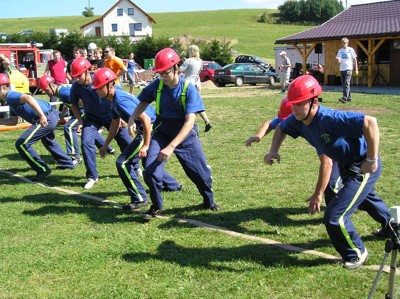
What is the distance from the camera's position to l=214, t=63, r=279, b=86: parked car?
3156 centimetres

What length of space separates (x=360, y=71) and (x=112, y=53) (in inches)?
689

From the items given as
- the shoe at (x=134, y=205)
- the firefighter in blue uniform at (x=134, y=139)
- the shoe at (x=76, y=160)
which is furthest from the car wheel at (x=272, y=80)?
the shoe at (x=134, y=205)

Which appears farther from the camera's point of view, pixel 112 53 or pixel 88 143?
pixel 112 53

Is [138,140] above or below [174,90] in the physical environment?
below

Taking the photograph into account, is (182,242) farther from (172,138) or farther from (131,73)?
(131,73)

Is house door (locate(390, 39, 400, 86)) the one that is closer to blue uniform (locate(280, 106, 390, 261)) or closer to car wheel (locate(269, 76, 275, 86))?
car wheel (locate(269, 76, 275, 86))

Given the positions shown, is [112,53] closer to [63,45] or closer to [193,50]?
[193,50]

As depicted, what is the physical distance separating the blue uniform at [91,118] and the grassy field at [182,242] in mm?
424

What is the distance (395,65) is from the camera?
89.0ft

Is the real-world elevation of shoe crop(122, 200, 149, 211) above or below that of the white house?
below

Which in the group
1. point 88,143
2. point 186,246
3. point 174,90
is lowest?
point 186,246

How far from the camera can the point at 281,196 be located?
7.13 metres

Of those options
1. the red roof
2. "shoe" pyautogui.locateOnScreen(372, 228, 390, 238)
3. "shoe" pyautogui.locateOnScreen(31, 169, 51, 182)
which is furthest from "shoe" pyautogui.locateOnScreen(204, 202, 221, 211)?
the red roof

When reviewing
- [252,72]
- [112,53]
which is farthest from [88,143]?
[252,72]
